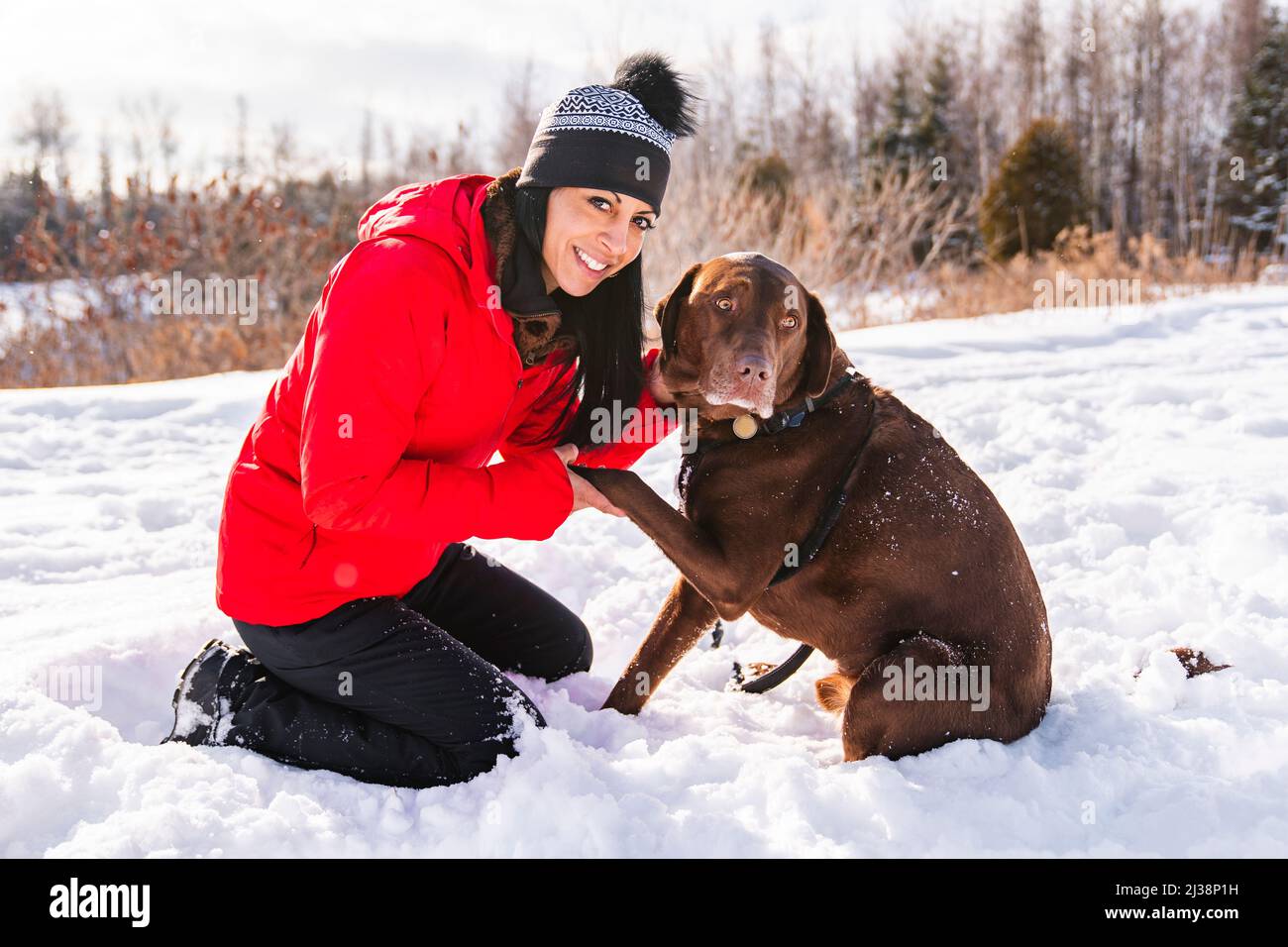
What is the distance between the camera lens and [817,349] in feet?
9.61

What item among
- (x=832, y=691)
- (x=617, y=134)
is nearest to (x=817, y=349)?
(x=617, y=134)

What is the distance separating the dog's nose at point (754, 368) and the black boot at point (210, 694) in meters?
1.68

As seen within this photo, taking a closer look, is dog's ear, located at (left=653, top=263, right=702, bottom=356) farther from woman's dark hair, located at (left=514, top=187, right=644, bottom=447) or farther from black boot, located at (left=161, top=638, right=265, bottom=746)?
black boot, located at (left=161, top=638, right=265, bottom=746)

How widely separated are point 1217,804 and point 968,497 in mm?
1001

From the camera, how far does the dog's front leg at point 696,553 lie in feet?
8.75

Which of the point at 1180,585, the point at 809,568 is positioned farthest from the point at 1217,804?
the point at 1180,585

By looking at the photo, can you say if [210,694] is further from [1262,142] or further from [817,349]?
[1262,142]

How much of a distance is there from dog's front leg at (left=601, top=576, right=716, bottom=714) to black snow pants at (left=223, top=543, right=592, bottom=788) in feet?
1.21

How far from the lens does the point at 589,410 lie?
2953 millimetres

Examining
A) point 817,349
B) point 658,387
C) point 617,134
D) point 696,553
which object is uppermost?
point 617,134

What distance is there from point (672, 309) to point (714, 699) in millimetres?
1345

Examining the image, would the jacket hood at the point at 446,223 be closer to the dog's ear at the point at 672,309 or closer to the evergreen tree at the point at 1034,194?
the dog's ear at the point at 672,309

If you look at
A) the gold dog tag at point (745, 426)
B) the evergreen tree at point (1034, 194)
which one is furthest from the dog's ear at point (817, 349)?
the evergreen tree at point (1034, 194)
